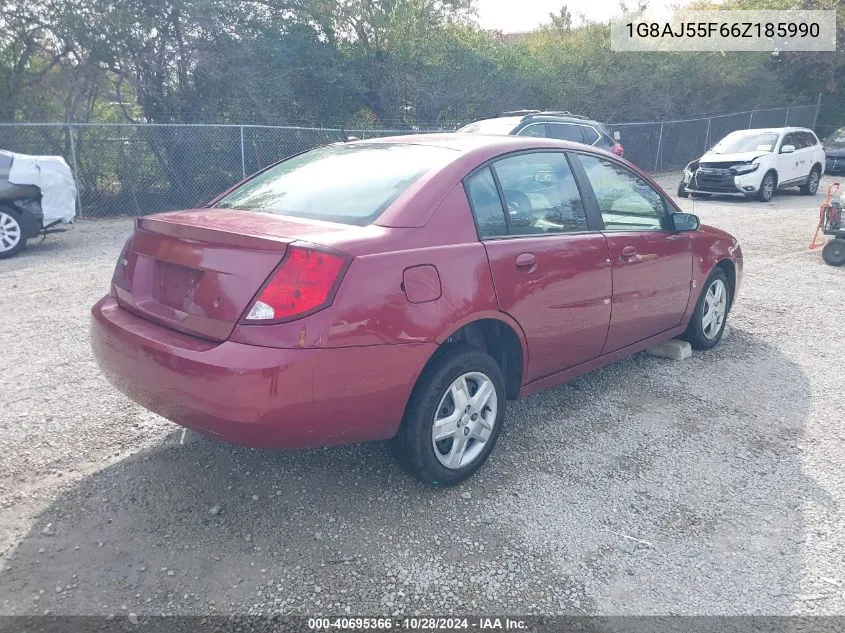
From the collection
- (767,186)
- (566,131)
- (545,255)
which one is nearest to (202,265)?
(545,255)

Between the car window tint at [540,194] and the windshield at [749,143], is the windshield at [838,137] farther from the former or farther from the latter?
the car window tint at [540,194]

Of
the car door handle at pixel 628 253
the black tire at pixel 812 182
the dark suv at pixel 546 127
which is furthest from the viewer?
the black tire at pixel 812 182

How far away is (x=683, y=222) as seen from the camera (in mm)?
4492

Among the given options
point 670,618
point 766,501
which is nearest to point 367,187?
point 670,618

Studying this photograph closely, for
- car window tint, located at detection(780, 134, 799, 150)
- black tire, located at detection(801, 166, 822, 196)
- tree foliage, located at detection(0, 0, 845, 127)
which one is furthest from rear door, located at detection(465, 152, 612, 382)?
black tire, located at detection(801, 166, 822, 196)

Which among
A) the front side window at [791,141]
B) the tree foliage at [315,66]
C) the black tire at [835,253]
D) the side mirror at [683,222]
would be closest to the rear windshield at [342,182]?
the side mirror at [683,222]

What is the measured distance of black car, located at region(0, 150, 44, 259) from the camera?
8289 mm

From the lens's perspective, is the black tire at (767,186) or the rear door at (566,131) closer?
the rear door at (566,131)

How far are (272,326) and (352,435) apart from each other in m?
0.60

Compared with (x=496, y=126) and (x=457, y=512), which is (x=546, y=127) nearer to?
(x=496, y=126)

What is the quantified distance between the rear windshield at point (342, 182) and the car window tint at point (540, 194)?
1.24 feet

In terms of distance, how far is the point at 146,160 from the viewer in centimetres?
1170

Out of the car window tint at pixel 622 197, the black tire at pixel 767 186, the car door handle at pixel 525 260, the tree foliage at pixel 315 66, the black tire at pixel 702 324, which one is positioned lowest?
the black tire at pixel 702 324

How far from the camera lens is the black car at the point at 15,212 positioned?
27.2ft
